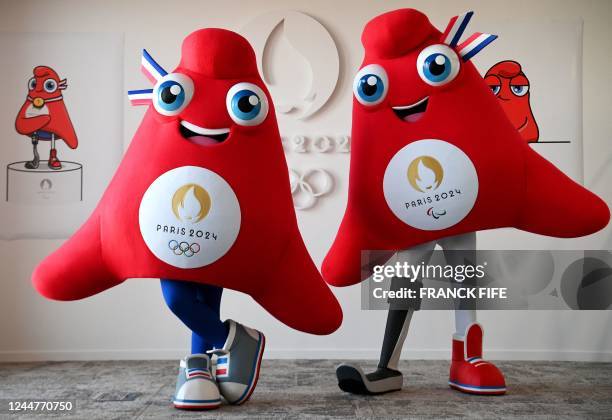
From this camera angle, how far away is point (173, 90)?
153 centimetres

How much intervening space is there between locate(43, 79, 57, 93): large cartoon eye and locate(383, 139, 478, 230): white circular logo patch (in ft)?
6.03

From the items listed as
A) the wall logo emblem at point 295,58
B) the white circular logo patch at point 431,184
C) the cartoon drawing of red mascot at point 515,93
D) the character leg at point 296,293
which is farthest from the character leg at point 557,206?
the wall logo emblem at point 295,58

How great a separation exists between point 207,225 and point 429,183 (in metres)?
0.61

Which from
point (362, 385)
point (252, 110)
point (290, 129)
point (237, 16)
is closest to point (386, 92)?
point (252, 110)

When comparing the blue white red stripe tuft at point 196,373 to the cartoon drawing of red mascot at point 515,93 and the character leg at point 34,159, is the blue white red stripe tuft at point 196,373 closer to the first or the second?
the character leg at point 34,159

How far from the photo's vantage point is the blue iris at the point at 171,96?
5.00 feet

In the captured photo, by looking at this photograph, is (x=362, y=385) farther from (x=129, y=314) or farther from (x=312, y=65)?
(x=312, y=65)

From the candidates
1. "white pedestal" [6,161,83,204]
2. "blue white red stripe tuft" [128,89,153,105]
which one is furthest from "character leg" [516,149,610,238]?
"white pedestal" [6,161,83,204]

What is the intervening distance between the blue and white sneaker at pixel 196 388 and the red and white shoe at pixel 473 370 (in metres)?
0.71

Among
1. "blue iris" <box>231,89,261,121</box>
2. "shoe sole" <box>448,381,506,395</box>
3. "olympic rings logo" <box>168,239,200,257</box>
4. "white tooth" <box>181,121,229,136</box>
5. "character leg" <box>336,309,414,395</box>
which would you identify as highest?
"blue iris" <box>231,89,261,121</box>

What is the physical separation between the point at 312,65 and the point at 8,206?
1526 millimetres

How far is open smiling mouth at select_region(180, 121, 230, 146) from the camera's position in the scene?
1.52 meters

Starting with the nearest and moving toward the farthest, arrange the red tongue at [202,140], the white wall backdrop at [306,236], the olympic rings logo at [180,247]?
the olympic rings logo at [180,247] → the red tongue at [202,140] → the white wall backdrop at [306,236]

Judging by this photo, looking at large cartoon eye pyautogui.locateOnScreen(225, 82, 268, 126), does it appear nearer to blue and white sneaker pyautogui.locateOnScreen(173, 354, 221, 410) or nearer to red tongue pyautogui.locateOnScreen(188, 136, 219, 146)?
red tongue pyautogui.locateOnScreen(188, 136, 219, 146)
